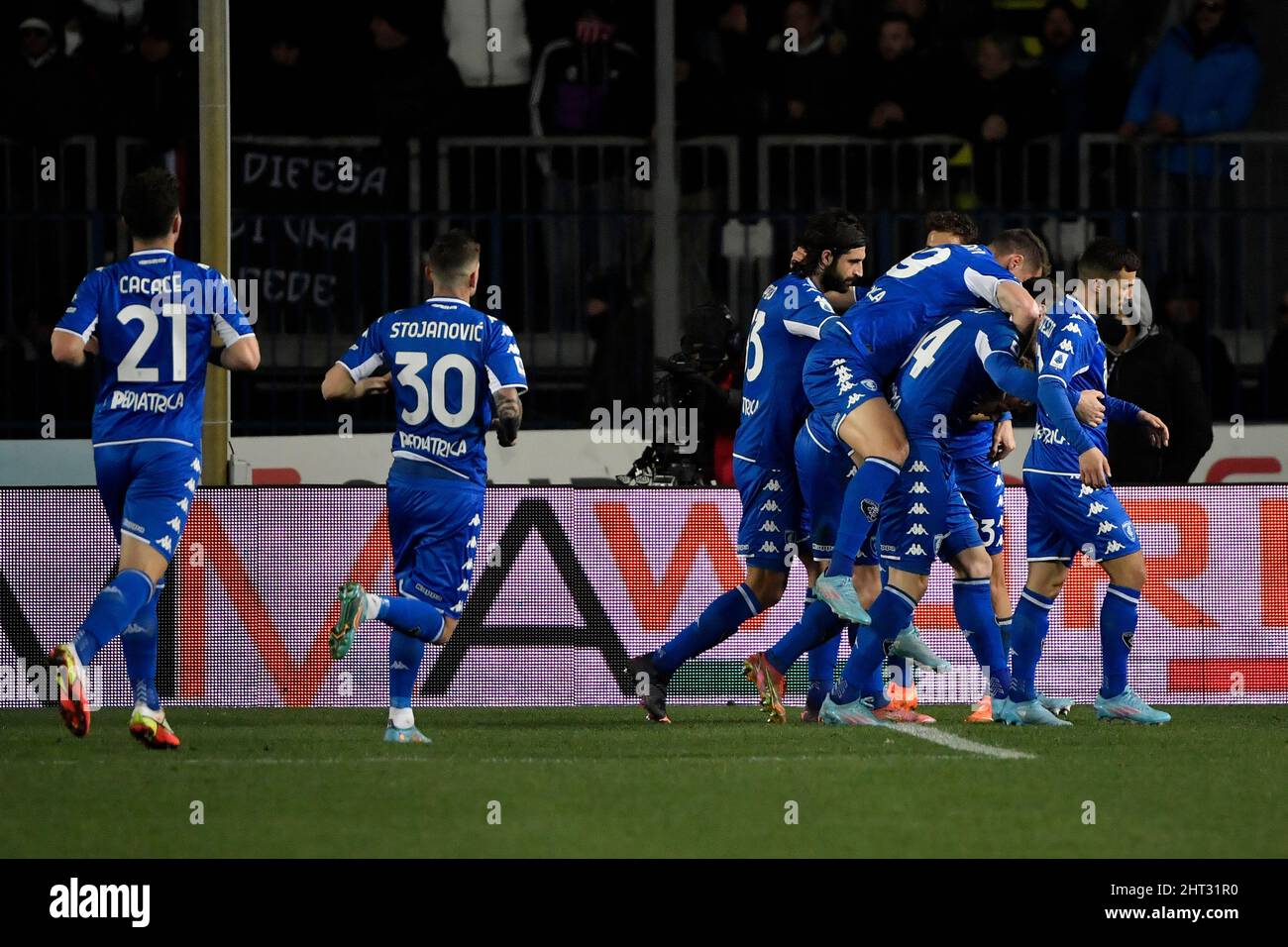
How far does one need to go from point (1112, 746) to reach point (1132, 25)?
910 cm

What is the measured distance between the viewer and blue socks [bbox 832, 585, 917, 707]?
30.5ft

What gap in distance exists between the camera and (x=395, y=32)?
51.6 ft

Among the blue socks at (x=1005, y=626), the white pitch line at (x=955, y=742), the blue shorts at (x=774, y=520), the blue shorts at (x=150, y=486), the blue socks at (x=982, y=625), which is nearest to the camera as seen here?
the white pitch line at (x=955, y=742)

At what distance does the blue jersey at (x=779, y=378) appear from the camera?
389 inches

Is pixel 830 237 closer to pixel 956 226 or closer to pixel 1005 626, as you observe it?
pixel 956 226

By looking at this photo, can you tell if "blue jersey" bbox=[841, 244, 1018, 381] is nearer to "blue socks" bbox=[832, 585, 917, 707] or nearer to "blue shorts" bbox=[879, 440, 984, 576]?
"blue shorts" bbox=[879, 440, 984, 576]

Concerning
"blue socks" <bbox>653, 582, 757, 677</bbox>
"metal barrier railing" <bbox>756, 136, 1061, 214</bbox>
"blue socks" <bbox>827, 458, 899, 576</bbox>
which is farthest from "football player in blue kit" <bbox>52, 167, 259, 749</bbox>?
"metal barrier railing" <bbox>756, 136, 1061, 214</bbox>

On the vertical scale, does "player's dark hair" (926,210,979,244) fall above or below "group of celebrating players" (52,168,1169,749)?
above

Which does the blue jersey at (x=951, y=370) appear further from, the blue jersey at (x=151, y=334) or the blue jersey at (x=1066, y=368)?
the blue jersey at (x=151, y=334)

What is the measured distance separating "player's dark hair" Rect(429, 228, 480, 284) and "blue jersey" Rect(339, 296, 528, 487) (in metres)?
0.10

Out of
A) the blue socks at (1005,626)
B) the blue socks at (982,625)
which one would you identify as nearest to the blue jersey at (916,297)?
the blue socks at (982,625)

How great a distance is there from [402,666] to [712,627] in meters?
1.39
